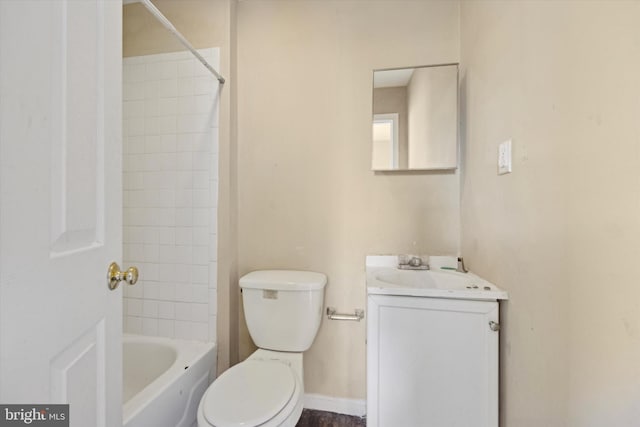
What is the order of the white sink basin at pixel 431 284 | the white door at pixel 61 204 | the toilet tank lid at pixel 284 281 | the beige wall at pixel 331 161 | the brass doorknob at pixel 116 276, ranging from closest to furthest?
the white door at pixel 61 204
the brass doorknob at pixel 116 276
the white sink basin at pixel 431 284
the toilet tank lid at pixel 284 281
the beige wall at pixel 331 161

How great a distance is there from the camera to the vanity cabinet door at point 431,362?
100 centimetres

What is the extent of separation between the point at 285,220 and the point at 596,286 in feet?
4.26

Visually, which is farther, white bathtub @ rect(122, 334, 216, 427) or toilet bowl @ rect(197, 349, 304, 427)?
white bathtub @ rect(122, 334, 216, 427)

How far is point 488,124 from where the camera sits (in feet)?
3.68

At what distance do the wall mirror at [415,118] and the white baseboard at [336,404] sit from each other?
1296 millimetres

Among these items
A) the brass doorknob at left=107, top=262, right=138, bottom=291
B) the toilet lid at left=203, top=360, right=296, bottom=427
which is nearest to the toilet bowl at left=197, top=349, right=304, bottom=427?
the toilet lid at left=203, top=360, right=296, bottom=427

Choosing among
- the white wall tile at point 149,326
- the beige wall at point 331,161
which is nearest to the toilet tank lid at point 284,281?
the beige wall at point 331,161

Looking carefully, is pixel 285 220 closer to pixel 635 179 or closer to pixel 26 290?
pixel 26 290

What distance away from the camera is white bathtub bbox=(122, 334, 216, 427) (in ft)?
3.38

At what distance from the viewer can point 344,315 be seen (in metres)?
1.52

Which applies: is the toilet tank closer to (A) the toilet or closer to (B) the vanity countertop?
(A) the toilet

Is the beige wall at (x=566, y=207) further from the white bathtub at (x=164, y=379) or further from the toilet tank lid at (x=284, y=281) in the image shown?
the white bathtub at (x=164, y=379)

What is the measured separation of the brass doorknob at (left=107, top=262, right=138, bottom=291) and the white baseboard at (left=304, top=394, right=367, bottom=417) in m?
1.28

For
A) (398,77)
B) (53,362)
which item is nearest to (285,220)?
(398,77)
